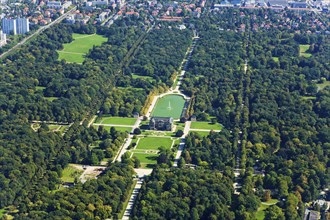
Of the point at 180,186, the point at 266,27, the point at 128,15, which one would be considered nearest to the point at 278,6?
the point at 266,27

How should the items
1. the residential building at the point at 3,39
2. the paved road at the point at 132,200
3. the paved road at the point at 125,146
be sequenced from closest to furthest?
the paved road at the point at 132,200, the paved road at the point at 125,146, the residential building at the point at 3,39

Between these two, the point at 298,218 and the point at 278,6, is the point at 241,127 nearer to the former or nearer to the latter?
the point at 298,218

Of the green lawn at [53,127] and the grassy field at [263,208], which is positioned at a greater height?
the grassy field at [263,208]

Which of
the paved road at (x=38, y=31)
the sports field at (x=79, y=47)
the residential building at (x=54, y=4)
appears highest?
the sports field at (x=79, y=47)

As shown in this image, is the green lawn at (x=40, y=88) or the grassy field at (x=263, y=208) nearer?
the grassy field at (x=263, y=208)

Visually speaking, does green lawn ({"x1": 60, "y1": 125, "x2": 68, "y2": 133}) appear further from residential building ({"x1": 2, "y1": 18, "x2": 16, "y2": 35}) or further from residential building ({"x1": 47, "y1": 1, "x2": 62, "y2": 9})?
residential building ({"x1": 47, "y1": 1, "x2": 62, "y2": 9})

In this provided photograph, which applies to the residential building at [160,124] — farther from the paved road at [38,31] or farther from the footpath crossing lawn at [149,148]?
the paved road at [38,31]

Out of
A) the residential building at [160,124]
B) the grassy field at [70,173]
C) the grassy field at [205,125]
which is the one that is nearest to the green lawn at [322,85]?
the grassy field at [205,125]
